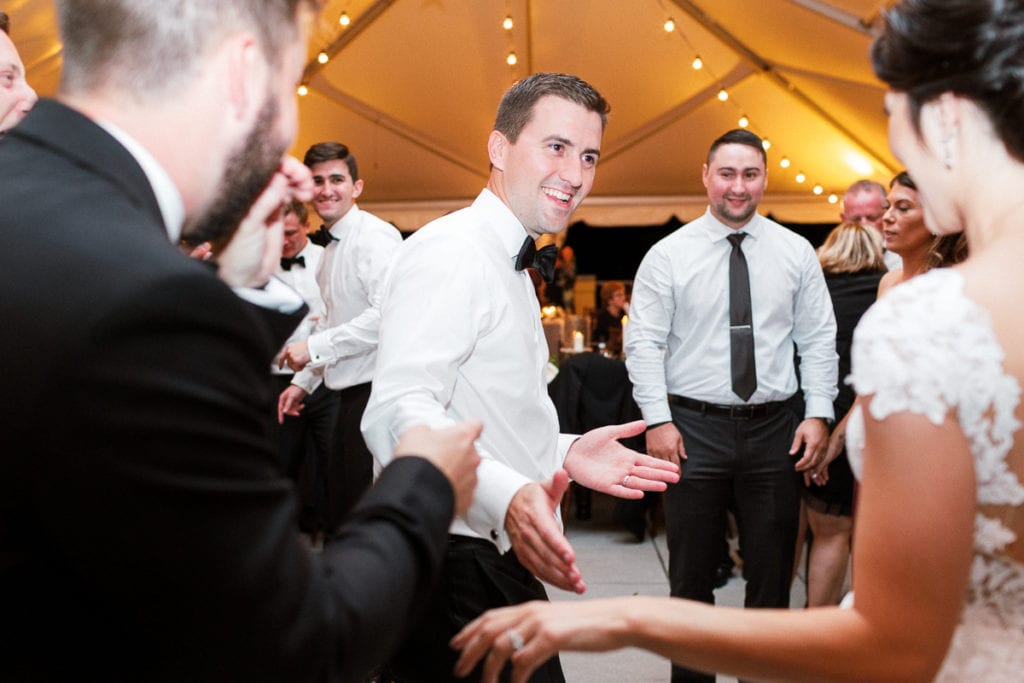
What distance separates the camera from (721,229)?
3.41 meters

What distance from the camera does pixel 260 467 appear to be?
32.0 inches

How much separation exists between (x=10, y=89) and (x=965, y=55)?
204cm

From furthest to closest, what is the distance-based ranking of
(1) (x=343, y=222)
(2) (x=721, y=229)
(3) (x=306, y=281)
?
(3) (x=306, y=281) → (1) (x=343, y=222) → (2) (x=721, y=229)

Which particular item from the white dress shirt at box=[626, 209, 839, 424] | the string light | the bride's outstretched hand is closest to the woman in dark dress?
the white dress shirt at box=[626, 209, 839, 424]

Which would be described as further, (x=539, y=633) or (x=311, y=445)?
(x=311, y=445)

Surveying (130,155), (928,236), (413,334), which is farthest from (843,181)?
(130,155)

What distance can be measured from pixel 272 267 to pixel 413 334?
0.68 metres

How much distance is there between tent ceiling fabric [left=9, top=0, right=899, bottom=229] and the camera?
7.81m

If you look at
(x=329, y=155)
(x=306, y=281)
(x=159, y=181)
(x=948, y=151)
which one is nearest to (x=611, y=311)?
(x=306, y=281)

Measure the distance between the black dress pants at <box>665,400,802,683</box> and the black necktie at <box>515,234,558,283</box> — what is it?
1319 millimetres

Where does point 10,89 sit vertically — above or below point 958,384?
above

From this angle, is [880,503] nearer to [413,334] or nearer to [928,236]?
[413,334]

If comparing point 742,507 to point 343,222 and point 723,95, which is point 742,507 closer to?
point 343,222

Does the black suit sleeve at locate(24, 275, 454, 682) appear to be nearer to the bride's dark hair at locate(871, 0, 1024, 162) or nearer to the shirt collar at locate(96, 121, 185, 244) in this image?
the shirt collar at locate(96, 121, 185, 244)
